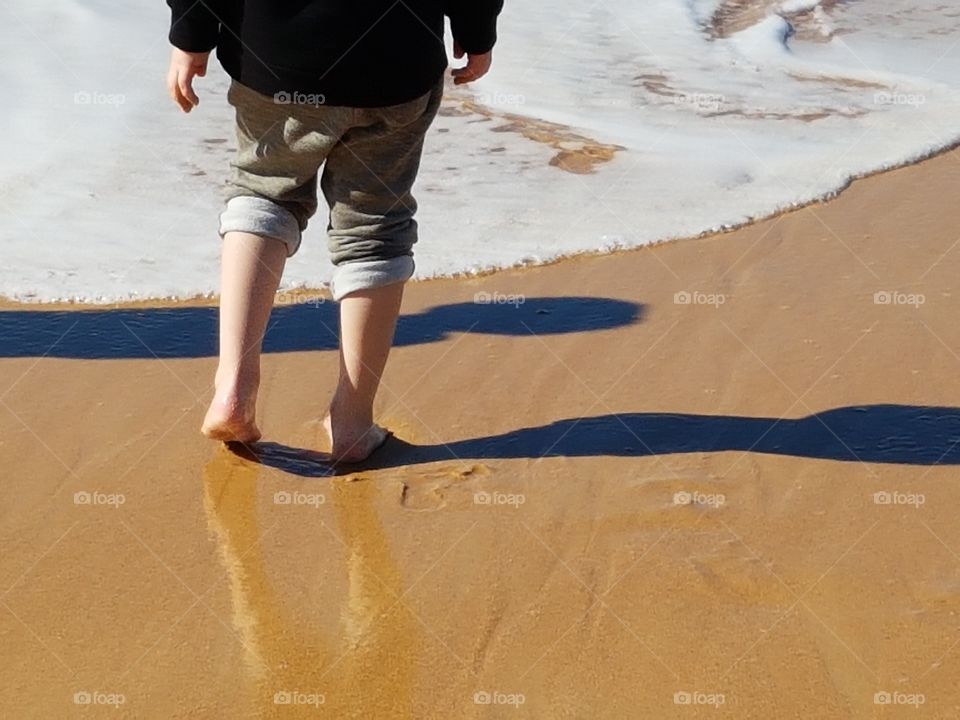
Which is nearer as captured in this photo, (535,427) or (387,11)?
(387,11)

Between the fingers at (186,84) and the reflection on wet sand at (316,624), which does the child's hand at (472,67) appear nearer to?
the fingers at (186,84)

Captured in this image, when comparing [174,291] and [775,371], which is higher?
[775,371]

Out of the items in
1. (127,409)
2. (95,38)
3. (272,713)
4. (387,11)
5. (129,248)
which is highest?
(387,11)

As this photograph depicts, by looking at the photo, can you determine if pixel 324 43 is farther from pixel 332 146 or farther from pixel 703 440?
pixel 703 440

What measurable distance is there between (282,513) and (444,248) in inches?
60.5

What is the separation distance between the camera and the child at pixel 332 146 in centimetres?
259

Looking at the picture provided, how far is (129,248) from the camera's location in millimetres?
3965

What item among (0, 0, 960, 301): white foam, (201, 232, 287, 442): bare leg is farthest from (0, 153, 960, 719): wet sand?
(0, 0, 960, 301): white foam

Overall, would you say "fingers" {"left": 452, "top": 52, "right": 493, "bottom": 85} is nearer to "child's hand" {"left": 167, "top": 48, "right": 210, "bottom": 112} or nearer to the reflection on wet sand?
"child's hand" {"left": 167, "top": 48, "right": 210, "bottom": 112}

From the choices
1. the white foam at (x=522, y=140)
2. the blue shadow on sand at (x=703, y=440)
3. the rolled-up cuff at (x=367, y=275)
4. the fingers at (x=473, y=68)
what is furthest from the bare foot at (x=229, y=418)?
the white foam at (x=522, y=140)

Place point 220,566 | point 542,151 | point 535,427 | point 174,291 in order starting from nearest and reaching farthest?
1. point 220,566
2. point 535,427
3. point 174,291
4. point 542,151

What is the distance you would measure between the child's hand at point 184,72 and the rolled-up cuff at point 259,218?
0.22m

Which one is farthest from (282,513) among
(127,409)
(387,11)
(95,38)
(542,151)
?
(95,38)

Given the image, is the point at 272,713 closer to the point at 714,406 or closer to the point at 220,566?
the point at 220,566
